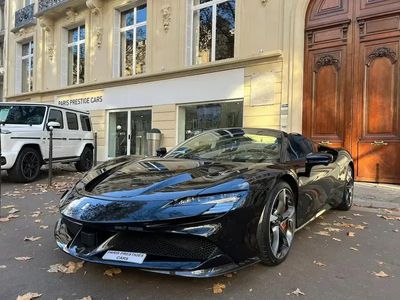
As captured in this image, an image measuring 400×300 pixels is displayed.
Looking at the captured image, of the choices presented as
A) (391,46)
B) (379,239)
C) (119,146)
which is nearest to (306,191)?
(379,239)

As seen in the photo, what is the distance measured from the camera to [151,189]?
118 inches

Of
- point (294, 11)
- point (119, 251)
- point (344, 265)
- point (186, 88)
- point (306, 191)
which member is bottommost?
point (344, 265)

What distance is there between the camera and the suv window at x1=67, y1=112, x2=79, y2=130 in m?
10.5

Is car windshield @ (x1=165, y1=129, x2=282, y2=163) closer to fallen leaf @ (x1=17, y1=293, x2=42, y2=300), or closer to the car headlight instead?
the car headlight

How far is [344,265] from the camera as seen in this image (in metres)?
3.51

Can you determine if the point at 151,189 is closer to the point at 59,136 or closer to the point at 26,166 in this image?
the point at 26,166

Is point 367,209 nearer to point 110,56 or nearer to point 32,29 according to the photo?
point 110,56

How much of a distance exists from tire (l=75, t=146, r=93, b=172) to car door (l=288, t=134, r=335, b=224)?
303 inches

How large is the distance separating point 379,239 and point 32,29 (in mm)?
20167

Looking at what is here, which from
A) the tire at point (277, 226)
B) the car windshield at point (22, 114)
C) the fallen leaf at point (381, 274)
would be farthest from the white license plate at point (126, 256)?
the car windshield at point (22, 114)

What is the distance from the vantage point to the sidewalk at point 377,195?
6.57 meters

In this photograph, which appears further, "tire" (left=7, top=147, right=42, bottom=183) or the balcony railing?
the balcony railing

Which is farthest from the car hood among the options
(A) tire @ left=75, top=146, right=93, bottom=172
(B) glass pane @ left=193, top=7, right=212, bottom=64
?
(B) glass pane @ left=193, top=7, right=212, bottom=64

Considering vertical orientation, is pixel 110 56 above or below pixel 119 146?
above
